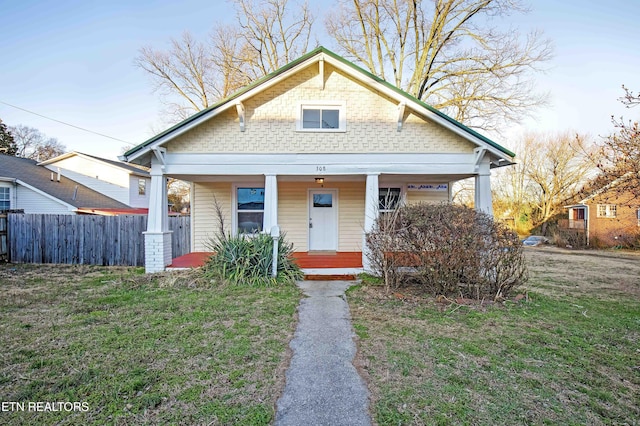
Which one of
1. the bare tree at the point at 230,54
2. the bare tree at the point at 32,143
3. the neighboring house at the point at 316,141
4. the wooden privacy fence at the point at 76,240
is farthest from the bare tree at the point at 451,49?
the bare tree at the point at 32,143

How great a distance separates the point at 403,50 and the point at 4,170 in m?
24.0

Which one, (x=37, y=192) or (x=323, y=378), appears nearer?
(x=323, y=378)

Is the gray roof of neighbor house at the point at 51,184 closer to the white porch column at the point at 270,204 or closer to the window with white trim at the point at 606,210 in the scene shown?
the white porch column at the point at 270,204

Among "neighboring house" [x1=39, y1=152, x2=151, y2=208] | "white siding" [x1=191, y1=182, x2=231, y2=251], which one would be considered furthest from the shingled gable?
"neighboring house" [x1=39, y1=152, x2=151, y2=208]

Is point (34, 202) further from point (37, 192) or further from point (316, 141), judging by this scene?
point (316, 141)

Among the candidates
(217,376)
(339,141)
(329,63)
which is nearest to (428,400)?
(217,376)

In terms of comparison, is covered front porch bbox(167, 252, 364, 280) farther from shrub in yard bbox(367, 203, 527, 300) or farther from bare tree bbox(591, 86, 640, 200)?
bare tree bbox(591, 86, 640, 200)

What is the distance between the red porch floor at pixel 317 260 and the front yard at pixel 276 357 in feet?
6.66

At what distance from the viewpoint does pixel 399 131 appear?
8.90 meters

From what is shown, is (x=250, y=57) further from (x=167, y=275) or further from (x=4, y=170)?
(x=167, y=275)

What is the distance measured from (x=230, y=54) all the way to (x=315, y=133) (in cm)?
1580

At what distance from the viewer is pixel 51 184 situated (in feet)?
65.8

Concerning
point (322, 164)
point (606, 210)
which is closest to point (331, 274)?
point (322, 164)

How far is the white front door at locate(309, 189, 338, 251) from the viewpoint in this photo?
1132 cm
